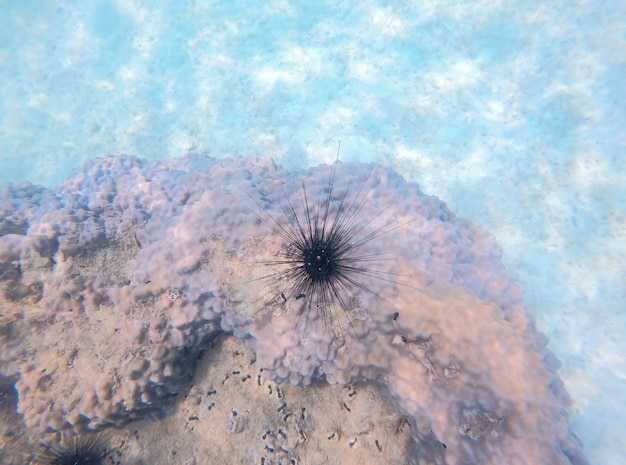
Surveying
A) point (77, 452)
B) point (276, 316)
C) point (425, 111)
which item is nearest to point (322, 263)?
point (276, 316)

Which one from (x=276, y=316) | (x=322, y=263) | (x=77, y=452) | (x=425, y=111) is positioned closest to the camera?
(x=322, y=263)

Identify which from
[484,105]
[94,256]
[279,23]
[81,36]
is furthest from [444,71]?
[81,36]

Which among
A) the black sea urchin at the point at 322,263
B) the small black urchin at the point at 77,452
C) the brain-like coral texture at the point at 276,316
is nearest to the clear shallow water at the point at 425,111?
the brain-like coral texture at the point at 276,316

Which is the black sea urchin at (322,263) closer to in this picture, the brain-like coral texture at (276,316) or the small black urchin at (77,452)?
the brain-like coral texture at (276,316)

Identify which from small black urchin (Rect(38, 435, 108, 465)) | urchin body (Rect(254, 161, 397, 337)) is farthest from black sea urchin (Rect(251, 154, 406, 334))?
small black urchin (Rect(38, 435, 108, 465))

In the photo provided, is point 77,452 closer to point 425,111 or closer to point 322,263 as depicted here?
point 322,263
